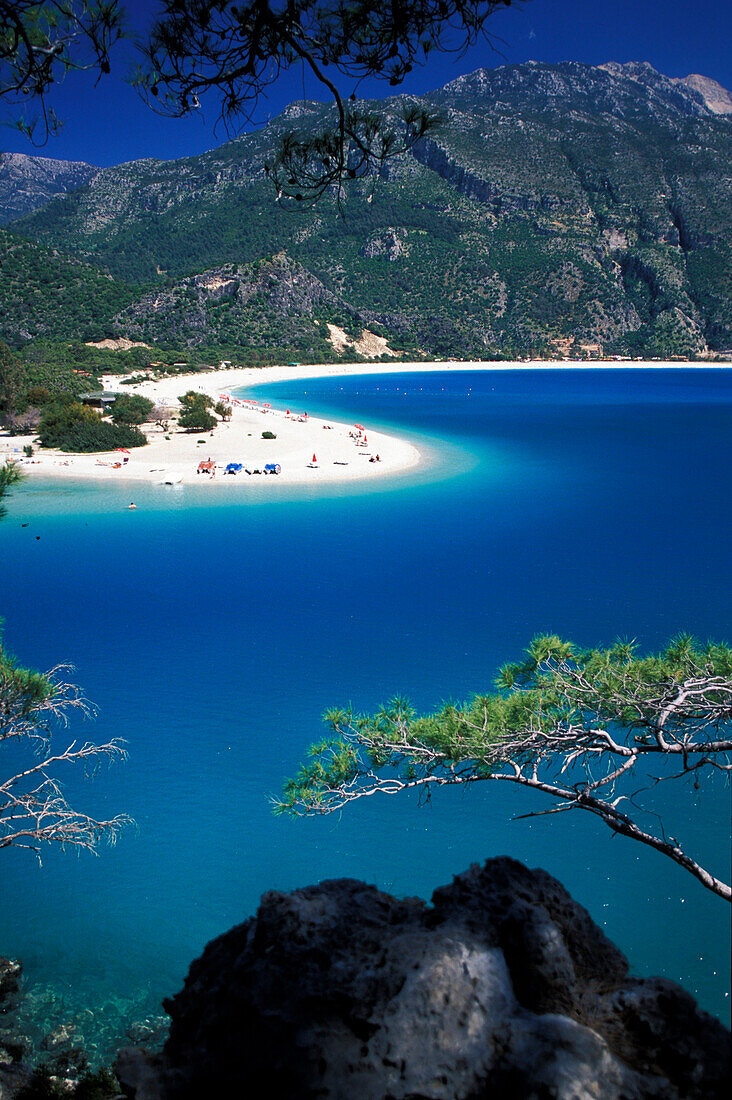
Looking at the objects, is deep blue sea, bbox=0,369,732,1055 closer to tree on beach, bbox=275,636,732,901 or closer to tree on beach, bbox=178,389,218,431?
tree on beach, bbox=275,636,732,901

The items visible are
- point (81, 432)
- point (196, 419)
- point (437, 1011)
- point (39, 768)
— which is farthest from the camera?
point (196, 419)

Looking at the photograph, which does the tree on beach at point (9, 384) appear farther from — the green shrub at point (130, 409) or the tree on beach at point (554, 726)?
the tree on beach at point (554, 726)

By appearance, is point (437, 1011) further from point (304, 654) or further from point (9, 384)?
point (9, 384)

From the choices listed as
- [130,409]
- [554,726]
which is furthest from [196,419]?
[554,726]

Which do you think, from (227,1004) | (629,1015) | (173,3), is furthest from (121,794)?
(173,3)

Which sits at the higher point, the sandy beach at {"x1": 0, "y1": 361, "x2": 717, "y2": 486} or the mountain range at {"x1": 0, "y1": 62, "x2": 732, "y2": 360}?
the mountain range at {"x1": 0, "y1": 62, "x2": 732, "y2": 360}

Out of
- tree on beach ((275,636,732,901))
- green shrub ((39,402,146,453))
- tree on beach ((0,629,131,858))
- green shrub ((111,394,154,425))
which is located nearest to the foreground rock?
tree on beach ((275,636,732,901))

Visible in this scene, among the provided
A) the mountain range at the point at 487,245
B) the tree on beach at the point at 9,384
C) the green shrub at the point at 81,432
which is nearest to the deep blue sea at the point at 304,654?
the green shrub at the point at 81,432
